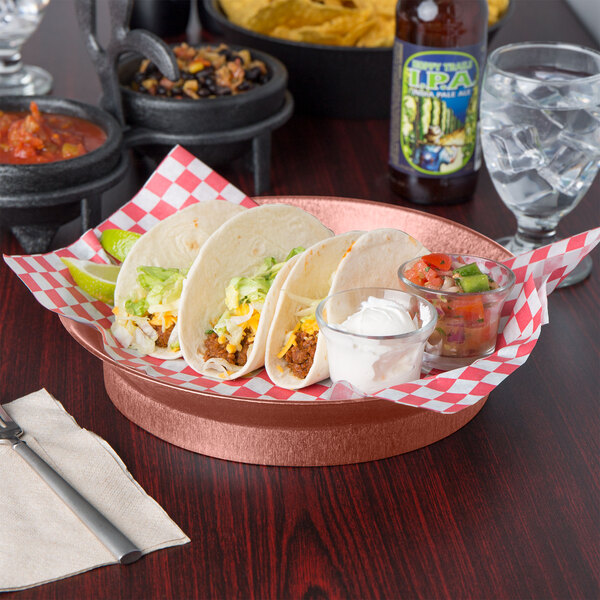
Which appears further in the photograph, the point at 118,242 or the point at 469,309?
the point at 118,242

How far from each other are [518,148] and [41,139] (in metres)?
1.02

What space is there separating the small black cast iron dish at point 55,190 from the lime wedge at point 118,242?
200 millimetres

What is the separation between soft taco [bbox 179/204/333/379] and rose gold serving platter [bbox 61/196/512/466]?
4.5 inches

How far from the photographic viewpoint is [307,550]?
111 cm

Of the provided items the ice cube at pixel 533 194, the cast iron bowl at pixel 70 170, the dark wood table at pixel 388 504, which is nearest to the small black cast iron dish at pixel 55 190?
the cast iron bowl at pixel 70 170

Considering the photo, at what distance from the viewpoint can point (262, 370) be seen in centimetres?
138

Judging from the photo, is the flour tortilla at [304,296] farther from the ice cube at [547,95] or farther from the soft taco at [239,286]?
the ice cube at [547,95]

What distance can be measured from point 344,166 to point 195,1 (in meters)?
1.61

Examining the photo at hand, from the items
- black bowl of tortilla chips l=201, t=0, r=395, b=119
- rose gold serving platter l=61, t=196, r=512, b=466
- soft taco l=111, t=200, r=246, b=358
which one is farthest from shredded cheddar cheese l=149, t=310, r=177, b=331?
black bowl of tortilla chips l=201, t=0, r=395, b=119

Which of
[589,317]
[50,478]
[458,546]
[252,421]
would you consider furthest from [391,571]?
[589,317]

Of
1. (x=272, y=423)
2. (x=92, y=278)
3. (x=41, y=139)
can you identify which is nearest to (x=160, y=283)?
(x=92, y=278)

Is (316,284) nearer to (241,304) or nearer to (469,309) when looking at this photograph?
(241,304)

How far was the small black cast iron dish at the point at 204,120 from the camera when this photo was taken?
1997 millimetres

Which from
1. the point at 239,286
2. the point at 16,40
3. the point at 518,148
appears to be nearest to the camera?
the point at 239,286
